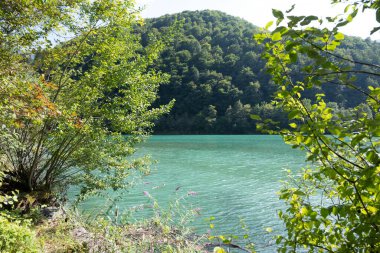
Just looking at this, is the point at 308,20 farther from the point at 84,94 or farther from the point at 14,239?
the point at 84,94

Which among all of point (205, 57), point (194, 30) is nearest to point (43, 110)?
point (205, 57)

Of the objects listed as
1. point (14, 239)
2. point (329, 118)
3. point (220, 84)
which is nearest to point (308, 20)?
point (329, 118)

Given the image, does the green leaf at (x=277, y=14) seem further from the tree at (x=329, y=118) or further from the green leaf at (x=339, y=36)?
the green leaf at (x=339, y=36)

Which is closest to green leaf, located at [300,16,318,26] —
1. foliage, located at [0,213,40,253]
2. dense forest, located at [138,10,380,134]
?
foliage, located at [0,213,40,253]

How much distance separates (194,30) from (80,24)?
108 meters

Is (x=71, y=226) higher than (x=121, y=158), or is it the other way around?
(x=121, y=158)

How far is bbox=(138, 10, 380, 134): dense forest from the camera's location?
79.1 metres

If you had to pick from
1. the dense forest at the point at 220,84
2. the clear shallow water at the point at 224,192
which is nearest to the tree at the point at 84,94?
the clear shallow water at the point at 224,192

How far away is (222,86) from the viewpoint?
90625 mm

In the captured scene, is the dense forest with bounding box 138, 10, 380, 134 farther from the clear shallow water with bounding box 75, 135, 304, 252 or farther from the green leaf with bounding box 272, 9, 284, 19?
the green leaf with bounding box 272, 9, 284, 19

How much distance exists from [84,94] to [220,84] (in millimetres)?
84438

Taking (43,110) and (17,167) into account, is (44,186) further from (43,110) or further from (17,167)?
(43,110)

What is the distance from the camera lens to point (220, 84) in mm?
90875

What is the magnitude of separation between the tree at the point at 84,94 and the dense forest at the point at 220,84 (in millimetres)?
65837
